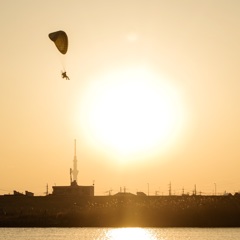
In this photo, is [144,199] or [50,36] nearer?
[50,36]

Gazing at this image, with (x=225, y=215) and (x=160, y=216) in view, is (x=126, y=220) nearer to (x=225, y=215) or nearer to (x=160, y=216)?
(x=160, y=216)

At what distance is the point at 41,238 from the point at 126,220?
53.4 m

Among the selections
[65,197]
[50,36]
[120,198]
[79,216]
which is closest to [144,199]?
[120,198]

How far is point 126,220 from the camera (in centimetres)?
14812

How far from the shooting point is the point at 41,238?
315 ft

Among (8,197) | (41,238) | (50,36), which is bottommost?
(41,238)

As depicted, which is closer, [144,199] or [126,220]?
[126,220]

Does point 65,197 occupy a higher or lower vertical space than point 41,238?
higher

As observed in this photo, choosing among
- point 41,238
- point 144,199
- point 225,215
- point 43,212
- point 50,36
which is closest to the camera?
point 50,36

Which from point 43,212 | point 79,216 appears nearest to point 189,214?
point 79,216

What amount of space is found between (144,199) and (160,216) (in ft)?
90.5

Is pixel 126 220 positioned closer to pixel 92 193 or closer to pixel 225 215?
pixel 225 215

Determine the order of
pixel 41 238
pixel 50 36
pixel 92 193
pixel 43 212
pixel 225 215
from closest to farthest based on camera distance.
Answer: pixel 50 36 → pixel 41 238 → pixel 225 215 → pixel 43 212 → pixel 92 193

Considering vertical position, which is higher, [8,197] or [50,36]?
[8,197]
